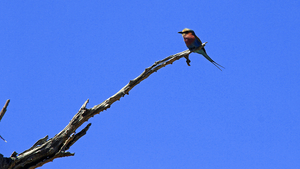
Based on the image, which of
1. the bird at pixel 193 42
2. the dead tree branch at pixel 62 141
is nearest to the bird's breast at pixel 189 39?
the bird at pixel 193 42

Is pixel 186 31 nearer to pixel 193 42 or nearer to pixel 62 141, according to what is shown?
pixel 193 42

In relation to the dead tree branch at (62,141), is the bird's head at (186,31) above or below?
above

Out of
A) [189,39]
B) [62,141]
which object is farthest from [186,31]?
[62,141]

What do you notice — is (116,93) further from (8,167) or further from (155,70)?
(8,167)

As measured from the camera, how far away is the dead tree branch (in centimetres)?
664

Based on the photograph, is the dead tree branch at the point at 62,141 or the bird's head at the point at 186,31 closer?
the dead tree branch at the point at 62,141

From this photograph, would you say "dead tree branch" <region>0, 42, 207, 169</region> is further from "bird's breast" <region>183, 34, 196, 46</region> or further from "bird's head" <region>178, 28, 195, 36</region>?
"bird's head" <region>178, 28, 195, 36</region>

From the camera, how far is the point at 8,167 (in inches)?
Result: 257

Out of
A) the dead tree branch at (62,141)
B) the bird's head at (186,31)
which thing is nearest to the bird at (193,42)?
the bird's head at (186,31)

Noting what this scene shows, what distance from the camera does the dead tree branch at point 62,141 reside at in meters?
6.64

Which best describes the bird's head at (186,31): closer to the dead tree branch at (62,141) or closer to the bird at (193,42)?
the bird at (193,42)

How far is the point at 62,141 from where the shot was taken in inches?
274

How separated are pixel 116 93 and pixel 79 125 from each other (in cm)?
105

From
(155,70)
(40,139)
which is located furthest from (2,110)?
(155,70)
